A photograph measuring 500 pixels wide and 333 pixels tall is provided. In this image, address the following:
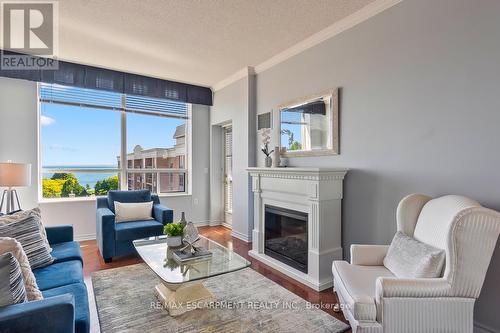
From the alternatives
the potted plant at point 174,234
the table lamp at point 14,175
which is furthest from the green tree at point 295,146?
the table lamp at point 14,175

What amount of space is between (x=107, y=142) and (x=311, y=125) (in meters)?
3.48

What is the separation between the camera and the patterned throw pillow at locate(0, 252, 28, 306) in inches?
48.0

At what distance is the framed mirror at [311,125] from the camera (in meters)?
2.97

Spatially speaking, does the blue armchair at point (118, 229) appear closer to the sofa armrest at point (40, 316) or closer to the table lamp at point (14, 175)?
the table lamp at point (14, 175)

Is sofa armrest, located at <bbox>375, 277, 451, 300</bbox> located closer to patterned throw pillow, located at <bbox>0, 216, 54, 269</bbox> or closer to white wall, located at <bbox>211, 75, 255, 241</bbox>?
patterned throw pillow, located at <bbox>0, 216, 54, 269</bbox>

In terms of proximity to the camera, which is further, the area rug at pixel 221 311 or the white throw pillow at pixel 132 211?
the white throw pillow at pixel 132 211

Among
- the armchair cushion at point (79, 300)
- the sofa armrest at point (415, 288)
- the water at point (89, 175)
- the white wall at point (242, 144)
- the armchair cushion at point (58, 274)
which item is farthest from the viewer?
the water at point (89, 175)

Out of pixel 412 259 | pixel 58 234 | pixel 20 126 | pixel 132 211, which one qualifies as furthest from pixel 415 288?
pixel 20 126

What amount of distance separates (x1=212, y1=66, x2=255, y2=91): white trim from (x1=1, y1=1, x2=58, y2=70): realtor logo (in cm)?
245

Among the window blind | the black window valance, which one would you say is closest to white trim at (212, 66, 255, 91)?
the black window valance

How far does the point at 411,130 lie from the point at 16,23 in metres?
4.21

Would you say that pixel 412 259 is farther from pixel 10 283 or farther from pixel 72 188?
pixel 72 188

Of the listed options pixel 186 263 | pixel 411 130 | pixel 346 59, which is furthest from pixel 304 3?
pixel 186 263

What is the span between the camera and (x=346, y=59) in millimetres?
2836
